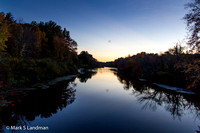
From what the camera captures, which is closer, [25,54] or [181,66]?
[181,66]

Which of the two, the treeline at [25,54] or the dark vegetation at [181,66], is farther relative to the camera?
the treeline at [25,54]

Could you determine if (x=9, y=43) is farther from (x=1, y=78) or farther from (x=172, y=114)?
(x=172, y=114)

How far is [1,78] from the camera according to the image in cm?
1208

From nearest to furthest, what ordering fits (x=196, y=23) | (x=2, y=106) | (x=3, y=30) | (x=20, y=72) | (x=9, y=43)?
(x=196, y=23), (x=2, y=106), (x=3, y=30), (x=20, y=72), (x=9, y=43)

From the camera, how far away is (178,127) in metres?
7.50

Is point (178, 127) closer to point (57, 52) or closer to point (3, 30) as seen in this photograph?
point (3, 30)

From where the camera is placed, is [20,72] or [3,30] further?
[20,72]

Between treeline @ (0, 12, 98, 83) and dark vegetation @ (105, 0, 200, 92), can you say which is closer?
dark vegetation @ (105, 0, 200, 92)

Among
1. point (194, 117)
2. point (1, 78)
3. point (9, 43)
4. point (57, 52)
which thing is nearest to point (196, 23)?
point (194, 117)

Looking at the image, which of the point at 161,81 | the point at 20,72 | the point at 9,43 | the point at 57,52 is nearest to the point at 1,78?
the point at 20,72

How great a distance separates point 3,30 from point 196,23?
69.7ft

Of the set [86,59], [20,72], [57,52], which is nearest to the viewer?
[20,72]

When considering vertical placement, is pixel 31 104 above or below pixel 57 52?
below

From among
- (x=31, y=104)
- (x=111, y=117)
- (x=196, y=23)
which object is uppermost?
(x=196, y=23)
